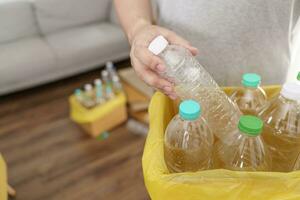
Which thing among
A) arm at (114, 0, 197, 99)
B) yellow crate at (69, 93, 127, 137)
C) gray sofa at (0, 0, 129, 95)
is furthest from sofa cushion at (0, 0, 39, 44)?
arm at (114, 0, 197, 99)

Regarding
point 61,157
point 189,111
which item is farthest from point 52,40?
point 189,111

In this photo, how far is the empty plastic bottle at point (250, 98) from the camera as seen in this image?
56cm

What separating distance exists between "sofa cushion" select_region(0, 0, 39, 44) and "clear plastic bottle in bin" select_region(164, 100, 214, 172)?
2.14 meters

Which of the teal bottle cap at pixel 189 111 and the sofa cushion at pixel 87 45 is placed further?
the sofa cushion at pixel 87 45

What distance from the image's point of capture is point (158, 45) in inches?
20.1

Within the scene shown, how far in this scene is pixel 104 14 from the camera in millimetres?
2648

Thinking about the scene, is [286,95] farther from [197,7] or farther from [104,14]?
[104,14]

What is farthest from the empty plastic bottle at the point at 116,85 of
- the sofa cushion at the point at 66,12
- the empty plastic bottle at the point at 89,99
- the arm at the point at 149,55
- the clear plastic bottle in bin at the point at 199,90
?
the clear plastic bottle in bin at the point at 199,90

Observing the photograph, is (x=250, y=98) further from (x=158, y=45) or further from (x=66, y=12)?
(x=66, y=12)

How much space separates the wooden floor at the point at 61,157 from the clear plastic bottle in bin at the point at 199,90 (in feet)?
3.42

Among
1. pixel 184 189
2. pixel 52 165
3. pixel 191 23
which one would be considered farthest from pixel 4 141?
pixel 184 189

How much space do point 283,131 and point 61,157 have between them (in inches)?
57.1

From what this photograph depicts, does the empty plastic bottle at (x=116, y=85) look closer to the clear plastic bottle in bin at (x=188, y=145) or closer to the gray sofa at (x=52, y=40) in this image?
the gray sofa at (x=52, y=40)

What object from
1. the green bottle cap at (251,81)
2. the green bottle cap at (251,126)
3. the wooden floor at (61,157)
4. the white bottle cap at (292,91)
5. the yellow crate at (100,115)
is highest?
the white bottle cap at (292,91)
